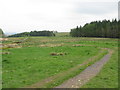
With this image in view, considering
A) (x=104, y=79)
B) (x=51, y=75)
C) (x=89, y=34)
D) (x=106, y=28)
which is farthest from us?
(x=89, y=34)

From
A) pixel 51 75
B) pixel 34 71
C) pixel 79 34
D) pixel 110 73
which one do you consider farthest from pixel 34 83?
pixel 79 34

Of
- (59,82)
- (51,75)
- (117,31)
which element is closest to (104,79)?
(59,82)

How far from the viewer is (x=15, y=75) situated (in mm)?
17781

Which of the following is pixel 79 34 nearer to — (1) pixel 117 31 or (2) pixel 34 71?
(1) pixel 117 31

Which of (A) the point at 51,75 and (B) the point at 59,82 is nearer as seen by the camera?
(B) the point at 59,82

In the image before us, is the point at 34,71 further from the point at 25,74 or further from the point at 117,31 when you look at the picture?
the point at 117,31

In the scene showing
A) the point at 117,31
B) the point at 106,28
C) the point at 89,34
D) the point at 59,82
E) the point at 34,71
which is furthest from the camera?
the point at 89,34

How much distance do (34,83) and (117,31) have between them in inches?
3934

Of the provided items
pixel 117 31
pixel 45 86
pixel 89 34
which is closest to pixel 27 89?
pixel 45 86

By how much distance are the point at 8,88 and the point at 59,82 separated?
4483 millimetres

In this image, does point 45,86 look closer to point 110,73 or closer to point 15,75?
point 15,75

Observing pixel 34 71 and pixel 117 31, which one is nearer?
pixel 34 71

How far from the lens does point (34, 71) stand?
1942 centimetres

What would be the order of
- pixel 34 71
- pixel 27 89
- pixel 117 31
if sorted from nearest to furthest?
pixel 27 89
pixel 34 71
pixel 117 31
